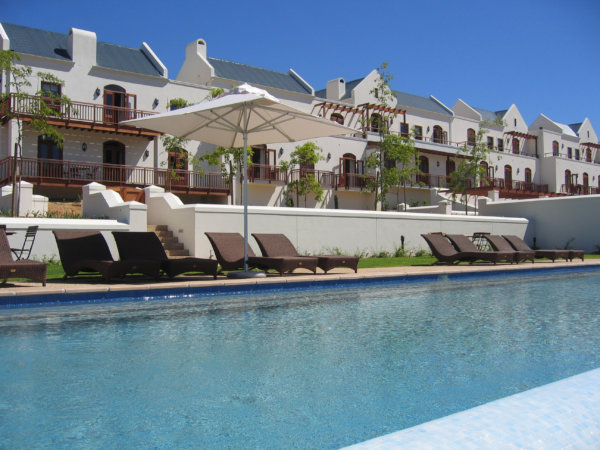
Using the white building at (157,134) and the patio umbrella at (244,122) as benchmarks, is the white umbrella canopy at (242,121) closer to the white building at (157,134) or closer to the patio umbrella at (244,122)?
the patio umbrella at (244,122)

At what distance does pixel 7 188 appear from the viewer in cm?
1773

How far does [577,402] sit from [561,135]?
54.4 meters

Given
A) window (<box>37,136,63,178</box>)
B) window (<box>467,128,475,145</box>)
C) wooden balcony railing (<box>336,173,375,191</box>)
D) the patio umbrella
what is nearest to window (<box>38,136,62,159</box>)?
window (<box>37,136,63,178</box>)

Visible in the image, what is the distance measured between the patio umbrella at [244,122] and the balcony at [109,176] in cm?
1178

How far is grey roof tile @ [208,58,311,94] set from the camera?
1183 inches

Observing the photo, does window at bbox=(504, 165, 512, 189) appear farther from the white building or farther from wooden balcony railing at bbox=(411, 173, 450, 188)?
wooden balcony railing at bbox=(411, 173, 450, 188)

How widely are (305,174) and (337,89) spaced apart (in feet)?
30.2

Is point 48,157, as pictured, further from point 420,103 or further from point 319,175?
point 420,103

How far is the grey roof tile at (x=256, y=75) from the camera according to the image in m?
30.1

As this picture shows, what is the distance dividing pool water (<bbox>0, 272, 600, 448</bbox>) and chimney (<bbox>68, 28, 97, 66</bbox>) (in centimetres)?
1961

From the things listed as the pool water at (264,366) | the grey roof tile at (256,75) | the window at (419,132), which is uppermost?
the grey roof tile at (256,75)

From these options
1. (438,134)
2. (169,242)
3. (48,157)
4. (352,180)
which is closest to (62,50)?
(48,157)

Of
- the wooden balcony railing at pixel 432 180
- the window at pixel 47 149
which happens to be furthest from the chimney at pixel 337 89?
the window at pixel 47 149

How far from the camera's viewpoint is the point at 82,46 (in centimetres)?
2402
